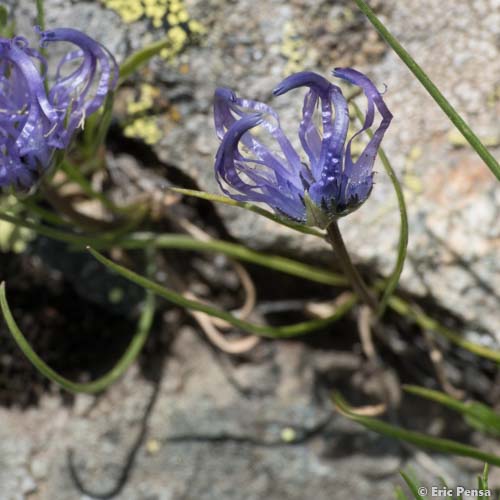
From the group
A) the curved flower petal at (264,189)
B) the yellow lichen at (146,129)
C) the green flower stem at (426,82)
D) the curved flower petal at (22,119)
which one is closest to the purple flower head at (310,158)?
the curved flower petal at (264,189)

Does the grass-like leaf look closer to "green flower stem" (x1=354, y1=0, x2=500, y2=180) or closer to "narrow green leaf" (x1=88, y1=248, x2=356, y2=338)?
"narrow green leaf" (x1=88, y1=248, x2=356, y2=338)

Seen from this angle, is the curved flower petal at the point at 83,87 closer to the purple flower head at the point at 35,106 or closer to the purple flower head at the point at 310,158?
the purple flower head at the point at 35,106

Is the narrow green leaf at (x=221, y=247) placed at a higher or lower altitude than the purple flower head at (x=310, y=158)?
lower

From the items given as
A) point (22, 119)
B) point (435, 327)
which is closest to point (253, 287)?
point (435, 327)

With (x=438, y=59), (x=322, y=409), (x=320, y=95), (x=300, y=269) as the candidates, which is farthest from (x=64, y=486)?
(x=438, y=59)

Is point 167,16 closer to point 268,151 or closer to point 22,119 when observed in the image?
point 22,119

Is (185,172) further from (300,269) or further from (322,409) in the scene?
(322,409)

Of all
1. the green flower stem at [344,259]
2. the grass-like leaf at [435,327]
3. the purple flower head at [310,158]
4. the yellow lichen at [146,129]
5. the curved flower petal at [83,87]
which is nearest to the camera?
the purple flower head at [310,158]

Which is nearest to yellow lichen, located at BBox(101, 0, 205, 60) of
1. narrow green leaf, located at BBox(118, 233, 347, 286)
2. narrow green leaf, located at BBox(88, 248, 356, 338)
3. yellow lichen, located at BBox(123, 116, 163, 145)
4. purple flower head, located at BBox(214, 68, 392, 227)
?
yellow lichen, located at BBox(123, 116, 163, 145)
